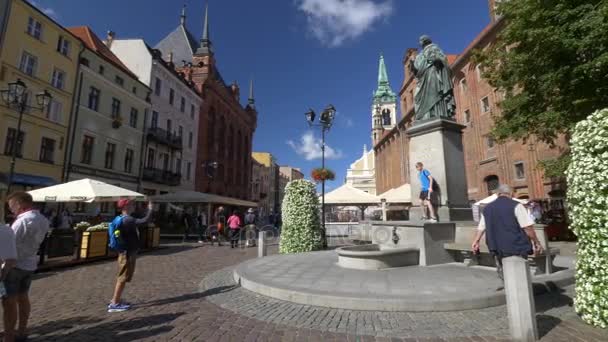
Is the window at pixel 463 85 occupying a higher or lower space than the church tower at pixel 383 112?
lower

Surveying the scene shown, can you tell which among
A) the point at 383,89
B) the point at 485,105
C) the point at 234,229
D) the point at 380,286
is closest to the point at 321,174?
the point at 234,229

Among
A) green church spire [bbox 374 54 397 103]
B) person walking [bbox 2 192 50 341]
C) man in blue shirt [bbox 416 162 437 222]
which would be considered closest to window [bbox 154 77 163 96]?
man in blue shirt [bbox 416 162 437 222]

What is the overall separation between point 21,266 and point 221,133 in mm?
42588

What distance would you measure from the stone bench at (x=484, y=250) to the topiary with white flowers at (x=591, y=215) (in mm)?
2160

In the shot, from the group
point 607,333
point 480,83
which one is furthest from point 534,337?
point 480,83

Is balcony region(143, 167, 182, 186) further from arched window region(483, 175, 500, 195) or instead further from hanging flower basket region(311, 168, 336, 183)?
arched window region(483, 175, 500, 195)

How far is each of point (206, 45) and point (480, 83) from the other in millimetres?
32265

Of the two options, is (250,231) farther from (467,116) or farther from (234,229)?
(467,116)

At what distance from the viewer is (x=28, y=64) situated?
60.2 feet

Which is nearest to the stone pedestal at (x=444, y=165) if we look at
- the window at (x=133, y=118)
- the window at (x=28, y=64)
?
the window at (x=28, y=64)

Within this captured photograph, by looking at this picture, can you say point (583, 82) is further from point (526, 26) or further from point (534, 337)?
point (534, 337)

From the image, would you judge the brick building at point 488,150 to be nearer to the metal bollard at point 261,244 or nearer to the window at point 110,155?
the metal bollard at point 261,244

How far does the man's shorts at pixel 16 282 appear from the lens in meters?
3.41

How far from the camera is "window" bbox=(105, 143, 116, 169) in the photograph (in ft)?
78.6
